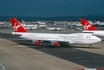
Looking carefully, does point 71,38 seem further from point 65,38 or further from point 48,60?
point 48,60

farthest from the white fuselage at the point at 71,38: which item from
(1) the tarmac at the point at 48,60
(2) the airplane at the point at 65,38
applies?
(1) the tarmac at the point at 48,60

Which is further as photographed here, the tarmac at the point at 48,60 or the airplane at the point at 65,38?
the airplane at the point at 65,38

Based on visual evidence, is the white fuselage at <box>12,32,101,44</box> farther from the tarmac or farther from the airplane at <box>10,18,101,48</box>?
the tarmac

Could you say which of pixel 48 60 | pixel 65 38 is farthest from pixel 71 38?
pixel 48 60

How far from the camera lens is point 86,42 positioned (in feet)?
196

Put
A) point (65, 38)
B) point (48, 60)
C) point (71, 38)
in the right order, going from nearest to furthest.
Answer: point (48, 60) → point (71, 38) → point (65, 38)

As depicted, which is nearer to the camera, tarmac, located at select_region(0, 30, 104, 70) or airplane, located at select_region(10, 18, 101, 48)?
tarmac, located at select_region(0, 30, 104, 70)

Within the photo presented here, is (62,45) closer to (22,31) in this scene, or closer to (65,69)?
(22,31)

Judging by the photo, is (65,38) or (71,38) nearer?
(71,38)

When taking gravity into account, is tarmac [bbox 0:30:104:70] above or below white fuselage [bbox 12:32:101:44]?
below

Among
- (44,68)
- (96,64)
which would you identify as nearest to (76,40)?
(96,64)

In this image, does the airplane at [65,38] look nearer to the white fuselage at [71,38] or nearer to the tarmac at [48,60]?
the white fuselage at [71,38]

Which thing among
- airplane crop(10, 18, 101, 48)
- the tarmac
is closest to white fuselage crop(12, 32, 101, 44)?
airplane crop(10, 18, 101, 48)

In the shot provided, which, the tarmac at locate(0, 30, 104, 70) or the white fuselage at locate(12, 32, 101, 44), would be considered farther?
the white fuselage at locate(12, 32, 101, 44)
